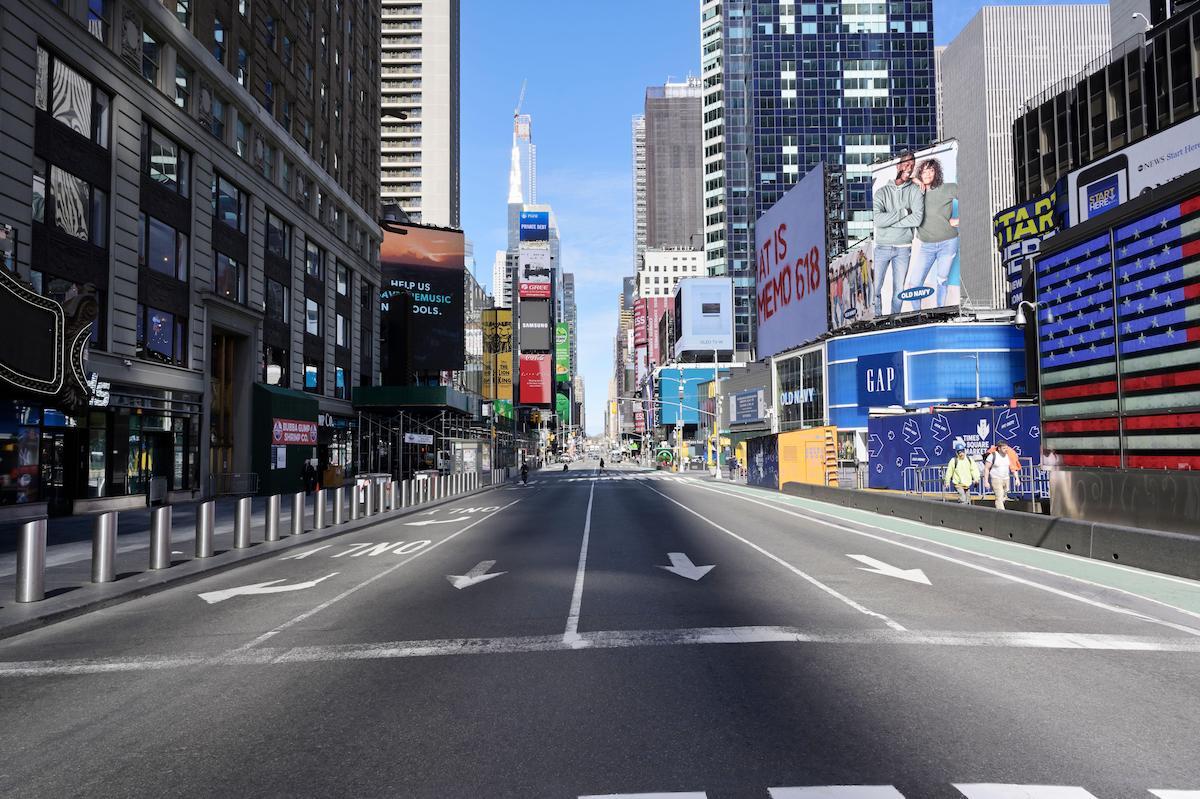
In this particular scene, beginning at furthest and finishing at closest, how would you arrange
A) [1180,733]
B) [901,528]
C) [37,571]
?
[901,528], [37,571], [1180,733]

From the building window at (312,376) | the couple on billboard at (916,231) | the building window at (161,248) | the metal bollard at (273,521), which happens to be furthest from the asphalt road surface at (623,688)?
the couple on billboard at (916,231)

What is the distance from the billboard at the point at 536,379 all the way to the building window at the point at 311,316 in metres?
105

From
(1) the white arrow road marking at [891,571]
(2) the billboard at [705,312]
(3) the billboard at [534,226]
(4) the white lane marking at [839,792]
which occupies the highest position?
(3) the billboard at [534,226]

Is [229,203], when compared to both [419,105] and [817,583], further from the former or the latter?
[419,105]

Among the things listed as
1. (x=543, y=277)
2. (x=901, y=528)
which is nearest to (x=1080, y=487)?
(x=901, y=528)

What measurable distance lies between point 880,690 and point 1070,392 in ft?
44.4

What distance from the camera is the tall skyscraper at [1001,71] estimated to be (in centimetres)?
14488

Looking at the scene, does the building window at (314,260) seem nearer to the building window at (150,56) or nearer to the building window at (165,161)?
the building window at (165,161)

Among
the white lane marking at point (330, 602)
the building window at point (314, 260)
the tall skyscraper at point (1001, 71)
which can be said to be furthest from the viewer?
the tall skyscraper at point (1001, 71)

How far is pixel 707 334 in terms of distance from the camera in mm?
146125

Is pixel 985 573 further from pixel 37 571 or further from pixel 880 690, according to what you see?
pixel 37 571

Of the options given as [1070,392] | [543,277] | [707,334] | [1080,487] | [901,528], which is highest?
[543,277]

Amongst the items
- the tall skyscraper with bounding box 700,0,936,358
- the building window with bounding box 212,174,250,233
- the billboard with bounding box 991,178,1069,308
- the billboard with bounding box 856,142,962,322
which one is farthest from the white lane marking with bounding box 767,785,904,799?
the tall skyscraper with bounding box 700,0,936,358

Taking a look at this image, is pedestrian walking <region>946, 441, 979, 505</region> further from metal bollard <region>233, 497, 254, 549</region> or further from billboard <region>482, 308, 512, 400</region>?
billboard <region>482, 308, 512, 400</region>
